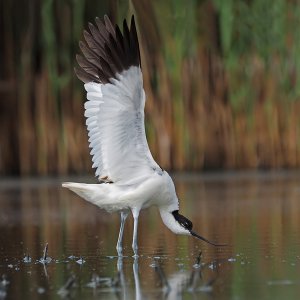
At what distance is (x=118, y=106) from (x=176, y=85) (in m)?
8.02

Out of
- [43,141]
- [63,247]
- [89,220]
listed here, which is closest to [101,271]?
[63,247]

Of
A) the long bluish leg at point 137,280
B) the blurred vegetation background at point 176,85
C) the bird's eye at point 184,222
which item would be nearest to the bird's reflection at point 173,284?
the long bluish leg at point 137,280

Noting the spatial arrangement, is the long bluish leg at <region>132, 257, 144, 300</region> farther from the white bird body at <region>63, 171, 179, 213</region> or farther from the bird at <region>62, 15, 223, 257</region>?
the white bird body at <region>63, 171, 179, 213</region>

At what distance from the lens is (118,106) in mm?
9836

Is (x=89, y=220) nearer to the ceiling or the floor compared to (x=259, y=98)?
nearer to the floor

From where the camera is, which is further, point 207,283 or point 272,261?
point 272,261

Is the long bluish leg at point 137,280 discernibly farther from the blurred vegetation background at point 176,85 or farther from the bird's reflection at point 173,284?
the blurred vegetation background at point 176,85

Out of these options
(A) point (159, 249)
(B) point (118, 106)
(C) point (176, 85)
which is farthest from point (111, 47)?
(C) point (176, 85)

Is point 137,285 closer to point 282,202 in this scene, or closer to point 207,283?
point 207,283

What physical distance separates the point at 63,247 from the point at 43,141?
23.7ft

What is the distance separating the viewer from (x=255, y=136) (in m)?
17.7

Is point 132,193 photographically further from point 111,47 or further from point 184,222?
point 111,47

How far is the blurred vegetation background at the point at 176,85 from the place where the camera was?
17.6m

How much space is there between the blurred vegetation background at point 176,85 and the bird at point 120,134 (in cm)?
724
